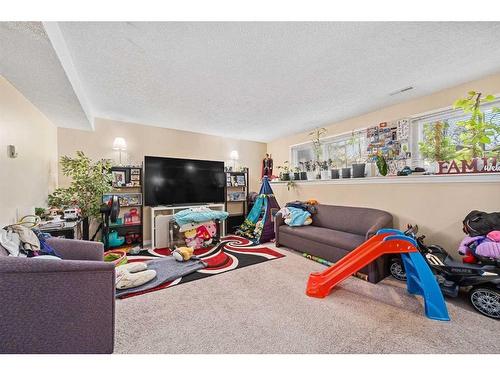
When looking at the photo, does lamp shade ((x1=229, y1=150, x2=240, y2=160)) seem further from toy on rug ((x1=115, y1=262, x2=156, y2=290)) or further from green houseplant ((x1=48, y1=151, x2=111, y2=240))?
toy on rug ((x1=115, y1=262, x2=156, y2=290))

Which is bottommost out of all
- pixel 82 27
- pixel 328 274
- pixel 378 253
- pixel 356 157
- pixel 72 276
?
pixel 328 274

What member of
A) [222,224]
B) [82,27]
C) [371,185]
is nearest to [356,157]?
[371,185]

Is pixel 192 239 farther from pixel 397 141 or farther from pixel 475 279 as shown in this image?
pixel 397 141

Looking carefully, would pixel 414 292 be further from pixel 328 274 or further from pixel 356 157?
pixel 356 157

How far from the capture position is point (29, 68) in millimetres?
1575

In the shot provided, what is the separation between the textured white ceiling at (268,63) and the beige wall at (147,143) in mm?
546

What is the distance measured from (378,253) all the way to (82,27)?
9.83 ft

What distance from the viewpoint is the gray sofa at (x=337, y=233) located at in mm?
2252

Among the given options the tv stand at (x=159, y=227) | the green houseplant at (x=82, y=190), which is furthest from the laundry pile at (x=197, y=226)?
the green houseplant at (x=82, y=190)

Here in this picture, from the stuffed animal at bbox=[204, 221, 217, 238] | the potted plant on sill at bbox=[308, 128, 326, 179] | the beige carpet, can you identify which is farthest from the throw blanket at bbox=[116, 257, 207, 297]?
the potted plant on sill at bbox=[308, 128, 326, 179]

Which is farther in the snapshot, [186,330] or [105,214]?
[105,214]

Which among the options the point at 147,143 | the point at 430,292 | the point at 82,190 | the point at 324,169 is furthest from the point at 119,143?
the point at 430,292

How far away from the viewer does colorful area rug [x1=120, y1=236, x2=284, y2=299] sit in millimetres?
2328

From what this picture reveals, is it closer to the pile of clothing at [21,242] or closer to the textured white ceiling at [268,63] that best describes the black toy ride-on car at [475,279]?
the textured white ceiling at [268,63]
